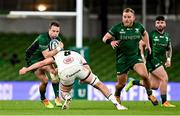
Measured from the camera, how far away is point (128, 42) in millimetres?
18109

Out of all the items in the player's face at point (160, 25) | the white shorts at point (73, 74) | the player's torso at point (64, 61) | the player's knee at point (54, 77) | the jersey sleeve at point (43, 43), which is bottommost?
the player's knee at point (54, 77)

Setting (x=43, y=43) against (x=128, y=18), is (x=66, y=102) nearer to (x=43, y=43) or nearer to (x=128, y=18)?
(x=43, y=43)

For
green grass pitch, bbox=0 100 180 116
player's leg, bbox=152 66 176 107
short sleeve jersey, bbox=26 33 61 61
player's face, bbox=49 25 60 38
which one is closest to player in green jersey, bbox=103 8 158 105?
player's leg, bbox=152 66 176 107

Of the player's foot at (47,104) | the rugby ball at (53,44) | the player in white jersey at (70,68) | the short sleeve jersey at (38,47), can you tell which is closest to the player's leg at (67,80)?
the player in white jersey at (70,68)

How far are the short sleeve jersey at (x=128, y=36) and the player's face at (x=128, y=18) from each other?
0.10 m

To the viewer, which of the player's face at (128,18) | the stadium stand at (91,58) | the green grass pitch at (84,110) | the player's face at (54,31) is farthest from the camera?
the stadium stand at (91,58)

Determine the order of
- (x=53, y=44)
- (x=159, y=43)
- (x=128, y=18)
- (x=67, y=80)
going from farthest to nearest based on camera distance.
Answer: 1. (x=159, y=43)
2. (x=128, y=18)
3. (x=53, y=44)
4. (x=67, y=80)

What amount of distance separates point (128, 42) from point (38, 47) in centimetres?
199

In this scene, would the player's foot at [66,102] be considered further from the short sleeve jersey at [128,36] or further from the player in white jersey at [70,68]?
the short sleeve jersey at [128,36]

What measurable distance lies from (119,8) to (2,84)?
11.7 meters

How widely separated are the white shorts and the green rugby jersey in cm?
273

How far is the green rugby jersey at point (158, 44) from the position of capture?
1886cm

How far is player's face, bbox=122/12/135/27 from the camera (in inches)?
695

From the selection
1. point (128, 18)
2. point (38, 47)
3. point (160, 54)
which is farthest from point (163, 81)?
point (38, 47)
